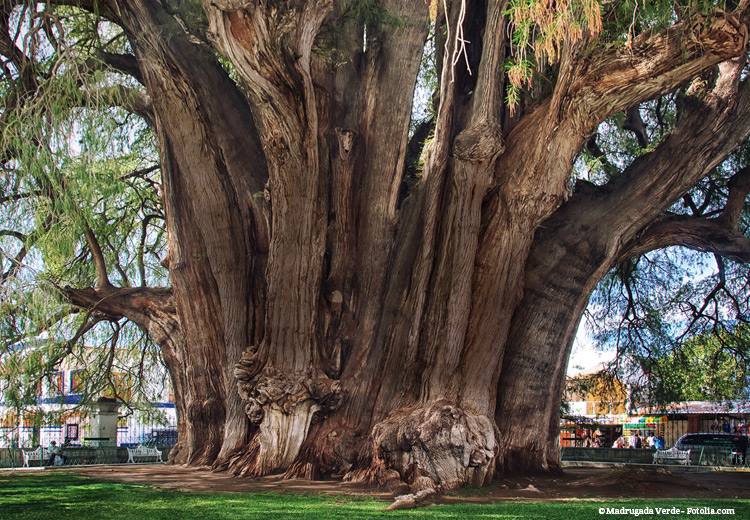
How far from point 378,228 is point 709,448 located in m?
12.3

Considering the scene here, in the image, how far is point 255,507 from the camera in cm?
609

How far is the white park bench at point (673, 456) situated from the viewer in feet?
48.9

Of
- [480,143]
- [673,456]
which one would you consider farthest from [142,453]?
[673,456]

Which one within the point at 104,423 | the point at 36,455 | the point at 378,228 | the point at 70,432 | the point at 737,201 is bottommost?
the point at 70,432

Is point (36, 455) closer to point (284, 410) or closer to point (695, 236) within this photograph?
point (284, 410)

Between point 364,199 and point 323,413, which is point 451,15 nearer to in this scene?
point 364,199

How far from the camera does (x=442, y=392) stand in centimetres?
798

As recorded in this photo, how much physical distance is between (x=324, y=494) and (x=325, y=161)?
13.5ft

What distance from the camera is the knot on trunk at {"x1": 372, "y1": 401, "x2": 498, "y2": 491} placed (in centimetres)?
737

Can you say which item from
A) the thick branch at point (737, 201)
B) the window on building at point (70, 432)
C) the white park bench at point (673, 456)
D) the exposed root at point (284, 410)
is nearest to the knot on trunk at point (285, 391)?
the exposed root at point (284, 410)

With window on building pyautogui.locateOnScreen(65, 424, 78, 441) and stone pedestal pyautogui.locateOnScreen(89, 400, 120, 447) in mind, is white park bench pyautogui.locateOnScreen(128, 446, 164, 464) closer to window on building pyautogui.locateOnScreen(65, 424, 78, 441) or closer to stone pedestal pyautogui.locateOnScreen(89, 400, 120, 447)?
stone pedestal pyautogui.locateOnScreen(89, 400, 120, 447)

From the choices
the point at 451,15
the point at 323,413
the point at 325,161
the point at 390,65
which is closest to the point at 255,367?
the point at 323,413

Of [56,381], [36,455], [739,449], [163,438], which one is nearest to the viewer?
[56,381]

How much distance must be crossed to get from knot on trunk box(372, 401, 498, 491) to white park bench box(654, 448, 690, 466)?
9.03 meters
